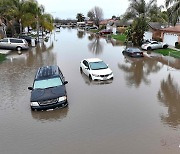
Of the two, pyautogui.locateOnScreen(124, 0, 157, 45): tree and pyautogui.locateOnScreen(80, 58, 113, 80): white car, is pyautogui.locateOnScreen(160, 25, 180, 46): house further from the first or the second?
pyautogui.locateOnScreen(80, 58, 113, 80): white car

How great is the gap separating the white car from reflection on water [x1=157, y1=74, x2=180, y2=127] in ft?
13.7

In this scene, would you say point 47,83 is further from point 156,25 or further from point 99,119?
point 156,25

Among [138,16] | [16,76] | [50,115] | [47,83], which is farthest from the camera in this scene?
[138,16]

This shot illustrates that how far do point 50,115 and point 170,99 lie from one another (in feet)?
24.2

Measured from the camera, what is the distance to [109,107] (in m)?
13.4

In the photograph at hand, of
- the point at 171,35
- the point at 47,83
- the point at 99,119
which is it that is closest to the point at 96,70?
the point at 47,83

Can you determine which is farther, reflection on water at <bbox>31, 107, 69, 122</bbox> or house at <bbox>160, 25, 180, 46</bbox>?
house at <bbox>160, 25, 180, 46</bbox>

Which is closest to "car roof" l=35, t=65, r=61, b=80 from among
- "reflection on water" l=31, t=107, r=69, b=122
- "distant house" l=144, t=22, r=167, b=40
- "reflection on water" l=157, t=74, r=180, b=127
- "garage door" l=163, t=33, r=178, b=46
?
"reflection on water" l=31, t=107, r=69, b=122

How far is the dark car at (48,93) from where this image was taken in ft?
42.0

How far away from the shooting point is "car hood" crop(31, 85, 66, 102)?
12859mm

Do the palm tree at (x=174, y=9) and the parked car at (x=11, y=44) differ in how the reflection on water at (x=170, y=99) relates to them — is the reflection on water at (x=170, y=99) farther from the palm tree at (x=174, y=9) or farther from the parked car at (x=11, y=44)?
the parked car at (x=11, y=44)

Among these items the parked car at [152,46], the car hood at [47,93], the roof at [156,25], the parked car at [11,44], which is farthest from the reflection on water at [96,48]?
the car hood at [47,93]

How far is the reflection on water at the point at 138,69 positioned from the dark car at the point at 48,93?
599 cm

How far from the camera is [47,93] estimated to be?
1327 cm
